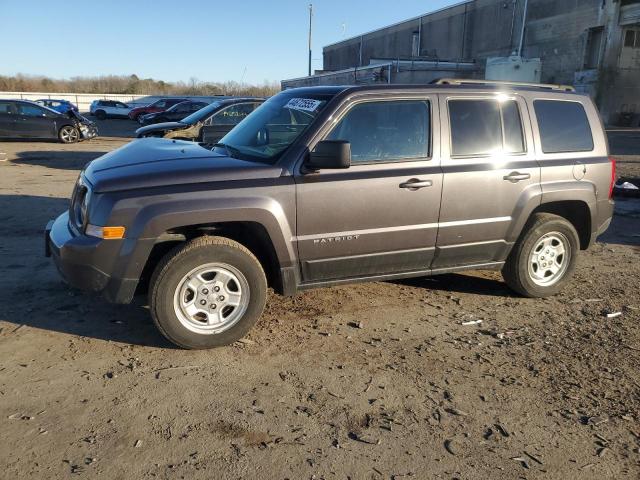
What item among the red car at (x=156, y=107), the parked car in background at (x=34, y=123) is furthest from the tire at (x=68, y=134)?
the red car at (x=156, y=107)

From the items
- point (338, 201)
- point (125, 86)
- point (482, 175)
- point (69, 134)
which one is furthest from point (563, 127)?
point (125, 86)

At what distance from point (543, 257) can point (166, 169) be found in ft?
11.8

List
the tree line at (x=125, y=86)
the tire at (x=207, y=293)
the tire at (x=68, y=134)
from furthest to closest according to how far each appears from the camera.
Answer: the tree line at (x=125, y=86)
the tire at (x=68, y=134)
the tire at (x=207, y=293)

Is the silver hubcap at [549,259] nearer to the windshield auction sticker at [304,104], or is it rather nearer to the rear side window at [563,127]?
the rear side window at [563,127]

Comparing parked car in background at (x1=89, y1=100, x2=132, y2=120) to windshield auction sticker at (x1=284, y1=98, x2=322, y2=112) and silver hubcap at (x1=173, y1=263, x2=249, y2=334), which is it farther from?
silver hubcap at (x1=173, y1=263, x2=249, y2=334)

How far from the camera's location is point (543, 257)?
5070 millimetres

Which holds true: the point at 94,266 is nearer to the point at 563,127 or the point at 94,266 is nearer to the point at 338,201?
the point at 338,201

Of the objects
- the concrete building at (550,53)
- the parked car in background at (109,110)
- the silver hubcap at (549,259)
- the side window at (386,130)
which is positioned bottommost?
the silver hubcap at (549,259)

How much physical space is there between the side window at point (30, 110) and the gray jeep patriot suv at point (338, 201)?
53.5ft

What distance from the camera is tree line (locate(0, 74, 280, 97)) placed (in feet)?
228

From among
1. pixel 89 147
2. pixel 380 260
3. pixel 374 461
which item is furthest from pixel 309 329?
pixel 89 147

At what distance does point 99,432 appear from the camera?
2.91m

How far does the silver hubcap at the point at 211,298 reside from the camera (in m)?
3.79

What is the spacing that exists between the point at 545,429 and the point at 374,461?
1081 mm
